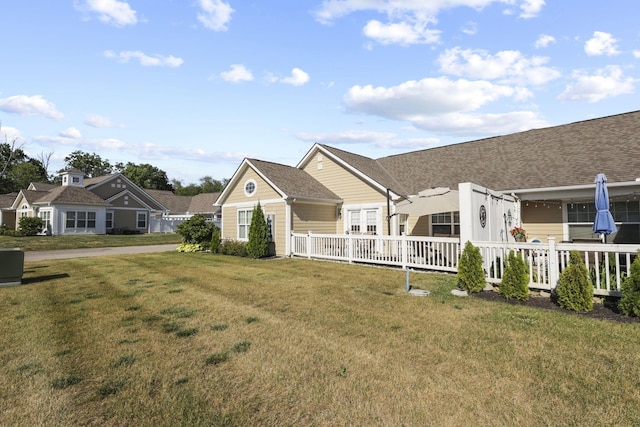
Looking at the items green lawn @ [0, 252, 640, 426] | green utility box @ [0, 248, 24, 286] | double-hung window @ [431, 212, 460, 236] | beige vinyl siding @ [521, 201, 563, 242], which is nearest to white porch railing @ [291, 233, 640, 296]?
green lawn @ [0, 252, 640, 426]

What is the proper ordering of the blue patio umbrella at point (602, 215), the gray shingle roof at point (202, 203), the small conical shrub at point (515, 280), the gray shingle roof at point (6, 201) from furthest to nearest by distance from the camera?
the gray shingle roof at point (202, 203), the gray shingle roof at point (6, 201), the blue patio umbrella at point (602, 215), the small conical shrub at point (515, 280)

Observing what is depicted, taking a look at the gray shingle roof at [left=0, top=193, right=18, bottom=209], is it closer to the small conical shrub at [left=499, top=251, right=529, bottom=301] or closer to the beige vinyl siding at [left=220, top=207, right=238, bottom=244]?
the beige vinyl siding at [left=220, top=207, right=238, bottom=244]

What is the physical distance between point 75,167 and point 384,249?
3415 inches

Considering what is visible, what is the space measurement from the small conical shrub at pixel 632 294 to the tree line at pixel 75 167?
60734 mm

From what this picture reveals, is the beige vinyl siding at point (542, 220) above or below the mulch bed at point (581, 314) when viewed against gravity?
above

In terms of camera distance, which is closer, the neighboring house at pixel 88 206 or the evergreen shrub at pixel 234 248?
the evergreen shrub at pixel 234 248

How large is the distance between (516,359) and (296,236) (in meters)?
12.0

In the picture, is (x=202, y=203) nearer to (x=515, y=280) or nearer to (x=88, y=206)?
(x=88, y=206)

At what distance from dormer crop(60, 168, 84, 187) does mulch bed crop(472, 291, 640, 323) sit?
1647 inches

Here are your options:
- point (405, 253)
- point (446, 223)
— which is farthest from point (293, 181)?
point (446, 223)

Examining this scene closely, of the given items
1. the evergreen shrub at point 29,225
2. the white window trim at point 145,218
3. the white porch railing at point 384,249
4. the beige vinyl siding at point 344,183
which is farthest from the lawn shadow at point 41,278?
the white window trim at point 145,218

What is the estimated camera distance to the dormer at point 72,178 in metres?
34.7

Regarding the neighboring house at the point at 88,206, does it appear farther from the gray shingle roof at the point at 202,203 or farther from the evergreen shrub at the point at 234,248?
the evergreen shrub at the point at 234,248

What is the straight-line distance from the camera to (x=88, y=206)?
3262cm
